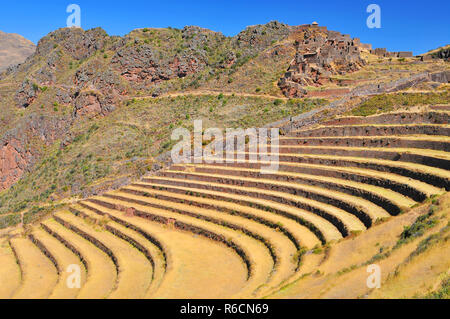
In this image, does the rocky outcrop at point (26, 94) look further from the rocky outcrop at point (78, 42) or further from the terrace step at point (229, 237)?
the terrace step at point (229, 237)

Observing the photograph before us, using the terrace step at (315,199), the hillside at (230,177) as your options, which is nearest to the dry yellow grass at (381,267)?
the hillside at (230,177)

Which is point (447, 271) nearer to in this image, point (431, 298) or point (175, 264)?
point (431, 298)

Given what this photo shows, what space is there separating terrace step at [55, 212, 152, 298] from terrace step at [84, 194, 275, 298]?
2.18 metres

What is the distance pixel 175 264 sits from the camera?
13.3m

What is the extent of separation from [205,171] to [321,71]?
18810 mm

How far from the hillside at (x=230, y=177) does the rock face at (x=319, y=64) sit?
0.14 m

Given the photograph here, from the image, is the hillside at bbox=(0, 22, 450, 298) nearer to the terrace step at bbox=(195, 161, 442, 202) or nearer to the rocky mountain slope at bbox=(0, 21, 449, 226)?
the terrace step at bbox=(195, 161, 442, 202)

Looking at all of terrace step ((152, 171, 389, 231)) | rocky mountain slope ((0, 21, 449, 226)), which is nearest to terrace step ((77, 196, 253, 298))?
terrace step ((152, 171, 389, 231))

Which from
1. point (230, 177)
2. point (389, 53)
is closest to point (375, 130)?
point (230, 177)

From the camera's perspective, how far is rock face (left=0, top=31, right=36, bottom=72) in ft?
355

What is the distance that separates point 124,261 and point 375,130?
13.9m

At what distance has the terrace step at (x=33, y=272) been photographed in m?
13.8

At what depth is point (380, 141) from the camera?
17578 mm

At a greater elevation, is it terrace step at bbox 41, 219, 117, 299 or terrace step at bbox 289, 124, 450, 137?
terrace step at bbox 289, 124, 450, 137
